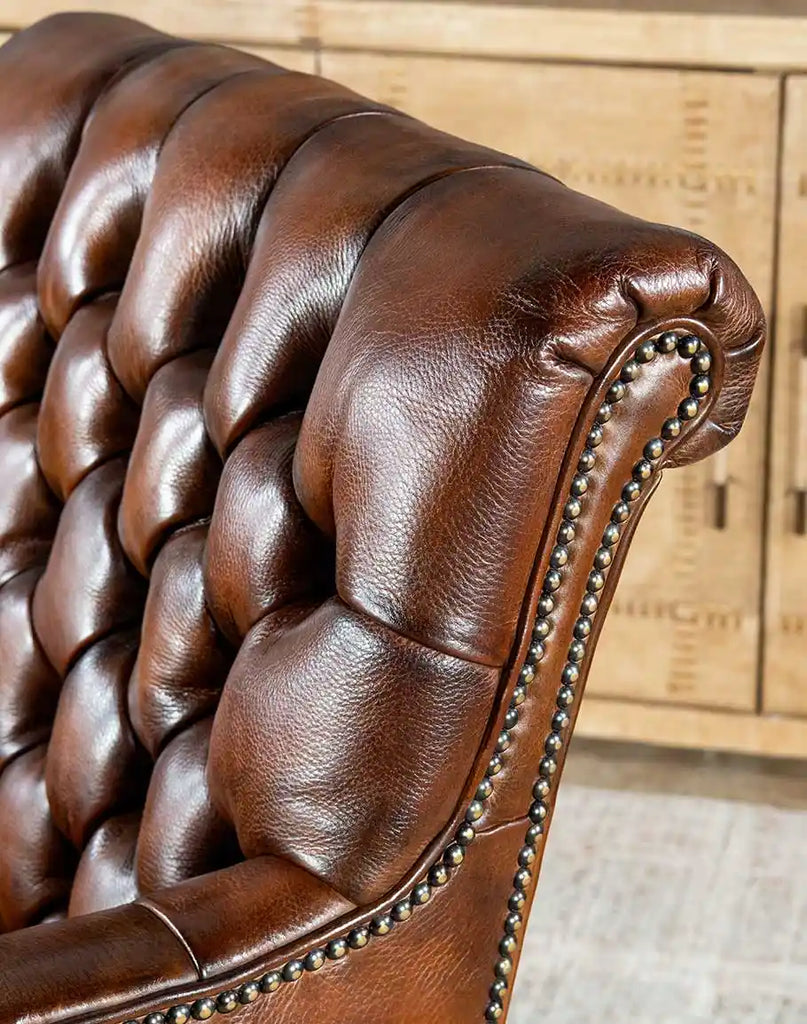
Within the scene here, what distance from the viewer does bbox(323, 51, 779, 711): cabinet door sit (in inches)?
73.9

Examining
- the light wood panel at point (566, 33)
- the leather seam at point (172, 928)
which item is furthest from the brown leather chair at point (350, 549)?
the light wood panel at point (566, 33)

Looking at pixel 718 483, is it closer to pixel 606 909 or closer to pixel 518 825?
pixel 606 909

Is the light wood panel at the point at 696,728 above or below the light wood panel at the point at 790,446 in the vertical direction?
below

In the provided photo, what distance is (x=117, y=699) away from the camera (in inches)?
36.6

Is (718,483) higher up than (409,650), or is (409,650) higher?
(409,650)

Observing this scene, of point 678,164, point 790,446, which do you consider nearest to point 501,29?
point 678,164

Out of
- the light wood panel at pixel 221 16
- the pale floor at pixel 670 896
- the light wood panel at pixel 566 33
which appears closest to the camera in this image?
the pale floor at pixel 670 896

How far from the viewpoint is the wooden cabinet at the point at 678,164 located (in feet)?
6.11

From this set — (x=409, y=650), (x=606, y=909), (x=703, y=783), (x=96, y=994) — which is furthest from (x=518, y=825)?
(x=703, y=783)

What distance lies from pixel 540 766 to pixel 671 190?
4.23 ft

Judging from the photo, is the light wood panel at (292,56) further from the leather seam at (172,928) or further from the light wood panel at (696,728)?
the leather seam at (172,928)

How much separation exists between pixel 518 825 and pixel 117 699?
29 cm

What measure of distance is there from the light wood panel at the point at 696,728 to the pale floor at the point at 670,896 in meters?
0.06

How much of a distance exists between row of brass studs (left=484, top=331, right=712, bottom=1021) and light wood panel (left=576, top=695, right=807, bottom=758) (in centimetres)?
130
